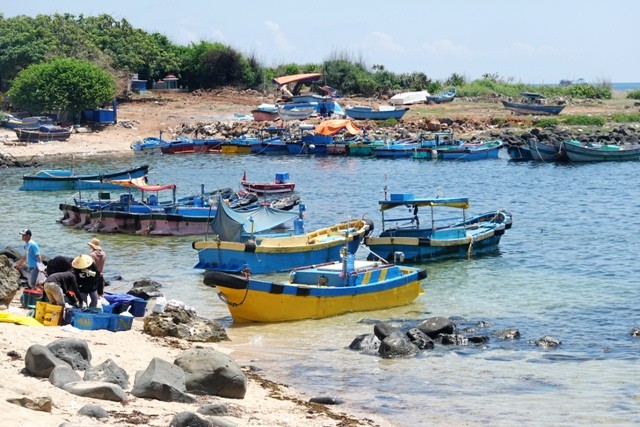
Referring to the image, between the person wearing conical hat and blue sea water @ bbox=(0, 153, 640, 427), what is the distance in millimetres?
2522

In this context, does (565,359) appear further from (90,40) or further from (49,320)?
(90,40)

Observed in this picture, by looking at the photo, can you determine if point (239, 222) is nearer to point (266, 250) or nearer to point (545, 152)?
point (266, 250)

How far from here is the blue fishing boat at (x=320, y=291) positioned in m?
19.3

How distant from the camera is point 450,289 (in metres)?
23.7

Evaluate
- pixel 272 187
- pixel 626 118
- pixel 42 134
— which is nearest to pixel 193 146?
pixel 42 134

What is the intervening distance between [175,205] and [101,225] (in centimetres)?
236

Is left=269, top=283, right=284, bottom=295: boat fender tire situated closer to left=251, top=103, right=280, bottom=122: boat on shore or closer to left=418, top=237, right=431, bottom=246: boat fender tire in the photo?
left=418, top=237, right=431, bottom=246: boat fender tire

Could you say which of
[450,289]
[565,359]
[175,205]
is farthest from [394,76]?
[565,359]

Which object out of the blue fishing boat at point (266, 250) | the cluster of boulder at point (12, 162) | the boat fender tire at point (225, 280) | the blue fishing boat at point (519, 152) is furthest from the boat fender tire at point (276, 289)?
the blue fishing boat at point (519, 152)

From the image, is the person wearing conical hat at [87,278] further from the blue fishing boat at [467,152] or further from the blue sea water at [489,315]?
the blue fishing boat at [467,152]

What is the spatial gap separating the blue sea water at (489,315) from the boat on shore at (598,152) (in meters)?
9.18

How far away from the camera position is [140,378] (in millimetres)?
13203

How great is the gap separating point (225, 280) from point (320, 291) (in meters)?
1.90

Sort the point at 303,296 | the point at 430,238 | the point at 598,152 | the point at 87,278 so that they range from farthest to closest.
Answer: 1. the point at 598,152
2. the point at 430,238
3. the point at 303,296
4. the point at 87,278
